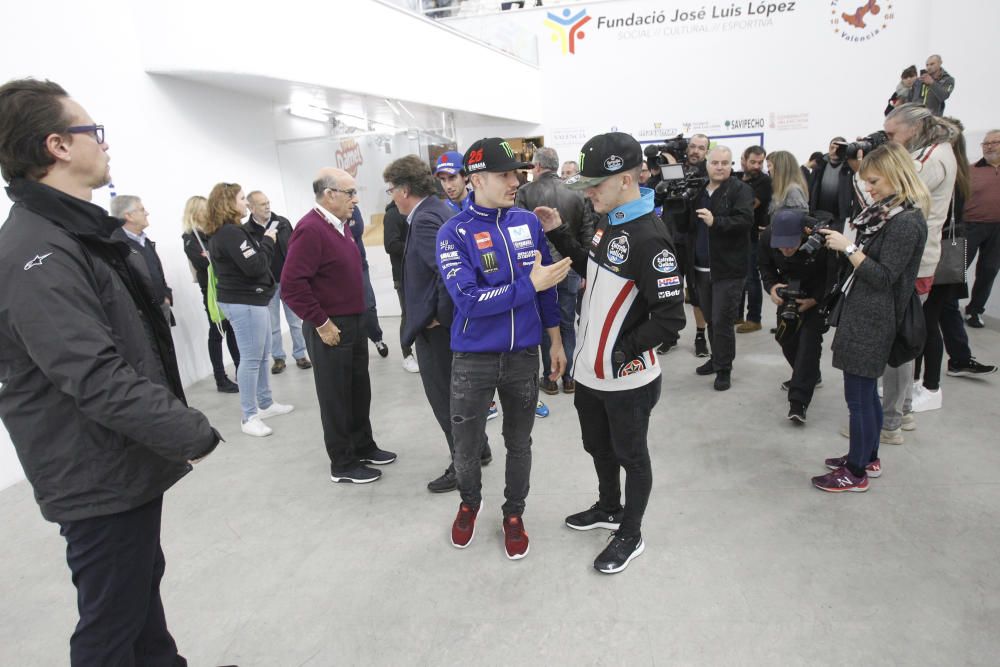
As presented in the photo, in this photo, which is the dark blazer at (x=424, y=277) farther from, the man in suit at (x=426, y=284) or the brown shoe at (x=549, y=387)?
the brown shoe at (x=549, y=387)

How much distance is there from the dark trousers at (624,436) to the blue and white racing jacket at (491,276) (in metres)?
0.37

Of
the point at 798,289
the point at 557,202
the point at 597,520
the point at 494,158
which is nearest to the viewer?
the point at 494,158

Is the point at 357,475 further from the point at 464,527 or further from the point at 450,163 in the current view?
the point at 450,163

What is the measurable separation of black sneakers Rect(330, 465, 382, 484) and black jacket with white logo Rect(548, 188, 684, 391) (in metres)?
1.52

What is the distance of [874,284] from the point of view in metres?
2.46

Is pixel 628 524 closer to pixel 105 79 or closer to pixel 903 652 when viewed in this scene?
pixel 903 652

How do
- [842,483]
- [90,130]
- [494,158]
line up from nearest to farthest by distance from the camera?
[90,130] < [494,158] < [842,483]

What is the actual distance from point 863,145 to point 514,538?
280 cm

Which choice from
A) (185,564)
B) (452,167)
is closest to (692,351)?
(452,167)

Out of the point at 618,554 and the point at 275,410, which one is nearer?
the point at 618,554

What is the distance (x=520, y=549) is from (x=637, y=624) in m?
0.58

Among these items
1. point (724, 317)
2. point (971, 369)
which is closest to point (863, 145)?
point (724, 317)

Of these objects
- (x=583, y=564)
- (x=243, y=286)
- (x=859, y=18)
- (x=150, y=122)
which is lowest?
(x=583, y=564)

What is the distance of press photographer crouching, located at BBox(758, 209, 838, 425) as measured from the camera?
10.4ft
